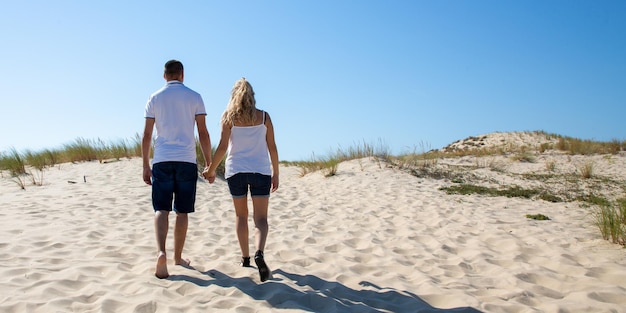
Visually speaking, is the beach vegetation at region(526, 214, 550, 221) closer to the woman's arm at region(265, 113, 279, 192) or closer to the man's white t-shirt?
the woman's arm at region(265, 113, 279, 192)

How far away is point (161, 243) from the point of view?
153 inches

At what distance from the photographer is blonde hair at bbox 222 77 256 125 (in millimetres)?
3791

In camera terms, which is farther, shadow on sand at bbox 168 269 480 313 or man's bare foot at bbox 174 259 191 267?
man's bare foot at bbox 174 259 191 267

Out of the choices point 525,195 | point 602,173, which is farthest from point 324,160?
point 602,173

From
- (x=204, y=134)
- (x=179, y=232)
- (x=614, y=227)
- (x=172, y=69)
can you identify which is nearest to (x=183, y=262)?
(x=179, y=232)

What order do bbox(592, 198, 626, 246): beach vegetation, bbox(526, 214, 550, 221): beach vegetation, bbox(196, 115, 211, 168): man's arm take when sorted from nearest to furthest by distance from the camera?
bbox(196, 115, 211, 168): man's arm
bbox(592, 198, 626, 246): beach vegetation
bbox(526, 214, 550, 221): beach vegetation

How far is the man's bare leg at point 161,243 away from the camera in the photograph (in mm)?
3848

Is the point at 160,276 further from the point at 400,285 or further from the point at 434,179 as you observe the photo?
the point at 434,179

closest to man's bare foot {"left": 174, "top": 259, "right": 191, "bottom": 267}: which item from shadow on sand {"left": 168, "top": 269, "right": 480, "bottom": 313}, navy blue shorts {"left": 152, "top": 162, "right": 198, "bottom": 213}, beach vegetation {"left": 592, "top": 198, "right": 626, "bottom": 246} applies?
shadow on sand {"left": 168, "top": 269, "right": 480, "bottom": 313}

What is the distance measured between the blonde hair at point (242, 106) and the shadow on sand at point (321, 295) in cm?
140

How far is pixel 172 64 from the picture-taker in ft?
13.1

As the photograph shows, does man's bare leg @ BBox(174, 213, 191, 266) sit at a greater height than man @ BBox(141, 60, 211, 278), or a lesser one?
lesser

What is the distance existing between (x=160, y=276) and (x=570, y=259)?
4.18 meters

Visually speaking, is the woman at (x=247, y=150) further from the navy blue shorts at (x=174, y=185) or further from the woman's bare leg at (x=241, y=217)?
the navy blue shorts at (x=174, y=185)
